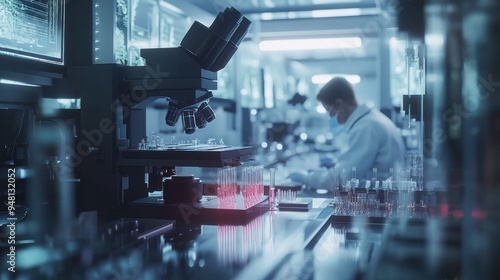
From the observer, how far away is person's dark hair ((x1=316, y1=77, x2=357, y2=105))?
13.4 ft

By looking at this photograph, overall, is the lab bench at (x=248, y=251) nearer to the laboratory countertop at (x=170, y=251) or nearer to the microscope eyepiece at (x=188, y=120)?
the laboratory countertop at (x=170, y=251)

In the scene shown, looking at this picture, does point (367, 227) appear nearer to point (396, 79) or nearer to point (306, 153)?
point (396, 79)

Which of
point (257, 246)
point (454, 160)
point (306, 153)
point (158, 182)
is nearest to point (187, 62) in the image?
point (158, 182)

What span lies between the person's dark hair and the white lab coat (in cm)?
23

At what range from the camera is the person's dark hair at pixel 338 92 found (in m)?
4.10

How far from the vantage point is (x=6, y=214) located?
188 centimetres

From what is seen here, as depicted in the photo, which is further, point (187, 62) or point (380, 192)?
→ point (380, 192)

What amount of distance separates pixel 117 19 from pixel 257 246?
3.66ft

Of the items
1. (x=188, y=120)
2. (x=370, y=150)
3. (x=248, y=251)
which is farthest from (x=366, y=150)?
(x=248, y=251)

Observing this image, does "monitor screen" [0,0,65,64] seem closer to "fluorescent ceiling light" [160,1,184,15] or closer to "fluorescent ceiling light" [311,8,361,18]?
"fluorescent ceiling light" [160,1,184,15]

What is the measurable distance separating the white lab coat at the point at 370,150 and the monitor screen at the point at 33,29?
87.7 inches

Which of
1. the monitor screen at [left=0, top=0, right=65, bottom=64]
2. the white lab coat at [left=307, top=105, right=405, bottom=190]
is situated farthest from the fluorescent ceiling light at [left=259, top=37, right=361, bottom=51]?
the monitor screen at [left=0, top=0, right=65, bottom=64]

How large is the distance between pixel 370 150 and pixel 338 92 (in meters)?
0.53

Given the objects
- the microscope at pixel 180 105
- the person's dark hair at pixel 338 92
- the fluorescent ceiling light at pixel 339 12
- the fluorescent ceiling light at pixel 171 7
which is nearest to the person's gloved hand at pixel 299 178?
the person's dark hair at pixel 338 92
